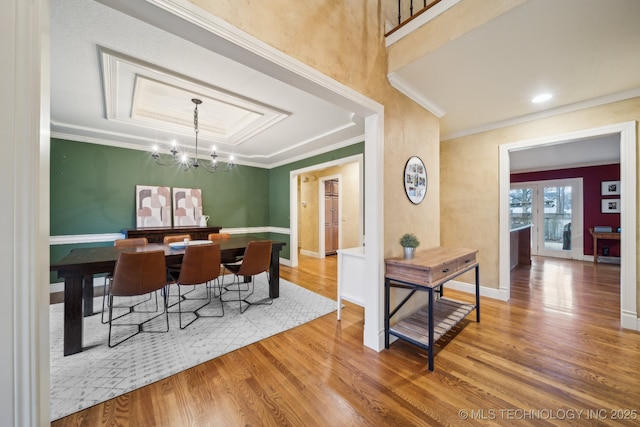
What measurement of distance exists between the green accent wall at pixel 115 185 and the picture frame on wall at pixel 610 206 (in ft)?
21.0

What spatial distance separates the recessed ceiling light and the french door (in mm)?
4903

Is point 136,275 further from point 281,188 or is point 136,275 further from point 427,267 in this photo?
point 281,188

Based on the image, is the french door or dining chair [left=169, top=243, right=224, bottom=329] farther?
the french door

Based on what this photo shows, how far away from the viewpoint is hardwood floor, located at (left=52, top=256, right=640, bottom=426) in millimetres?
1495

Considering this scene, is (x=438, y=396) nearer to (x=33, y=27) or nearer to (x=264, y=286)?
(x=33, y=27)

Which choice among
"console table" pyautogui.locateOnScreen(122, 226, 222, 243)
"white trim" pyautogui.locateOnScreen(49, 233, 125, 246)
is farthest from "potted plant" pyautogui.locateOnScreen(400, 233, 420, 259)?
"white trim" pyautogui.locateOnScreen(49, 233, 125, 246)

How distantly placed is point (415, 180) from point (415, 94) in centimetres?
92

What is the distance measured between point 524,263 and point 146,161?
8327mm

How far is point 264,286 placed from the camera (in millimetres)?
4090

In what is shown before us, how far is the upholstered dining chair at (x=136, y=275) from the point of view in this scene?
7.53 feet

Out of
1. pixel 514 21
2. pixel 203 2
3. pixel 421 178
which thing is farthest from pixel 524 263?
pixel 203 2

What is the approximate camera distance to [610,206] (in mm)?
5754


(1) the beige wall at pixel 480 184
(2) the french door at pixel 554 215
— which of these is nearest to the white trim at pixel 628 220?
(1) the beige wall at pixel 480 184

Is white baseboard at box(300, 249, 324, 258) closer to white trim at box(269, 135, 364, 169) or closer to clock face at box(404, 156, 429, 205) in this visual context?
white trim at box(269, 135, 364, 169)
